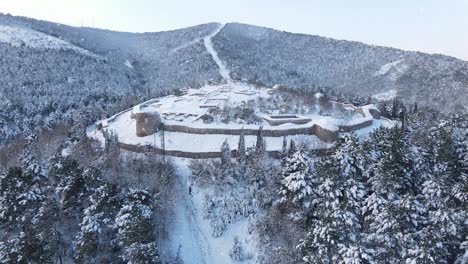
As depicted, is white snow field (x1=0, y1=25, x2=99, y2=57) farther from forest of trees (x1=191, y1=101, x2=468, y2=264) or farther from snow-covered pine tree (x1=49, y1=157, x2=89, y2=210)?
forest of trees (x1=191, y1=101, x2=468, y2=264)

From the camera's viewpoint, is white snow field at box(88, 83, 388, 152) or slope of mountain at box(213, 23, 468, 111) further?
slope of mountain at box(213, 23, 468, 111)

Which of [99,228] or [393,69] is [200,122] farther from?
[393,69]

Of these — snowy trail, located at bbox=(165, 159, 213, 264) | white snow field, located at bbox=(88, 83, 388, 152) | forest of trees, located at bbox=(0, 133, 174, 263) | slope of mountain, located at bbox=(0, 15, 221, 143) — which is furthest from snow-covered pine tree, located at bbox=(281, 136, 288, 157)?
slope of mountain, located at bbox=(0, 15, 221, 143)

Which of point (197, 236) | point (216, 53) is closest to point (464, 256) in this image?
point (197, 236)

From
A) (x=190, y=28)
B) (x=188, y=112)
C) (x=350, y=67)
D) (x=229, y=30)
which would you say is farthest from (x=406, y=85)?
(x=188, y=112)

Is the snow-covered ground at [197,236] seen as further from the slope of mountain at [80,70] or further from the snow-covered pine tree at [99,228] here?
the slope of mountain at [80,70]

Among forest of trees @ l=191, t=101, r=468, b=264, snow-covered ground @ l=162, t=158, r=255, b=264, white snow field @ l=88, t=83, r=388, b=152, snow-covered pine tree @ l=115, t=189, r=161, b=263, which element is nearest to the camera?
forest of trees @ l=191, t=101, r=468, b=264

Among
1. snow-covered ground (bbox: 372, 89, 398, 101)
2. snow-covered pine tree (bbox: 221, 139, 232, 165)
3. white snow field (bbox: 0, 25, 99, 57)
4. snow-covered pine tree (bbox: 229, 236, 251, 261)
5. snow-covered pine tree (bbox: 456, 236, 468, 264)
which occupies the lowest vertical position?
snow-covered ground (bbox: 372, 89, 398, 101)
